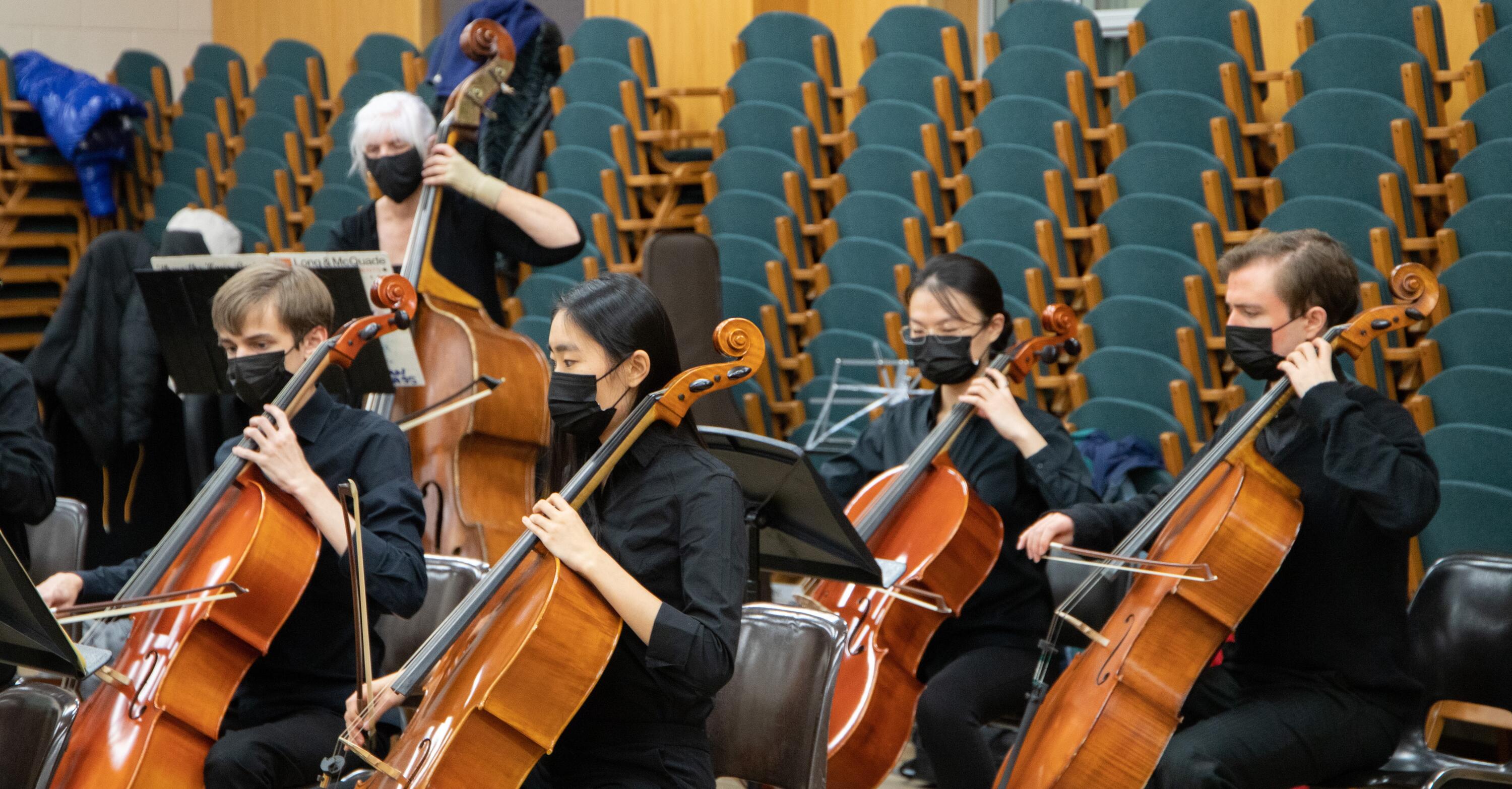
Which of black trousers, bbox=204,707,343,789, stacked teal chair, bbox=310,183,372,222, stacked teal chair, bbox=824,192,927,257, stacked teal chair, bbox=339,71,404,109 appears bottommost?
black trousers, bbox=204,707,343,789

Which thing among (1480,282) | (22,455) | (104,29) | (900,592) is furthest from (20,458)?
(104,29)

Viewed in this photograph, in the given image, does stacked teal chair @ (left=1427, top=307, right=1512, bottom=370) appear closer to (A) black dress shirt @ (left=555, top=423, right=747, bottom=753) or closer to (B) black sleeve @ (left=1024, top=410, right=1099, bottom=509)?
(B) black sleeve @ (left=1024, top=410, right=1099, bottom=509)

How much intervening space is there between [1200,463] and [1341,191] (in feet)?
5.45

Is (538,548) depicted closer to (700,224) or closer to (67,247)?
(700,224)

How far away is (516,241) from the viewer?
363 cm

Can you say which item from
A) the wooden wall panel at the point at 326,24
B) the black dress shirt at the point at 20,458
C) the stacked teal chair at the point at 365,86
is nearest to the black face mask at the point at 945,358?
the black dress shirt at the point at 20,458

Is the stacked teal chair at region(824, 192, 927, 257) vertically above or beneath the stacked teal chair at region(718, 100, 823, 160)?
beneath

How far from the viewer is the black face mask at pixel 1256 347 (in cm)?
229

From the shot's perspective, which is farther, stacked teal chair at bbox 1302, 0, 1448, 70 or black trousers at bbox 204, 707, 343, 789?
stacked teal chair at bbox 1302, 0, 1448, 70

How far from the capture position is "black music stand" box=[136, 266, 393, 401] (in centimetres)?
296

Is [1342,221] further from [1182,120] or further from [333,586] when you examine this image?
[333,586]

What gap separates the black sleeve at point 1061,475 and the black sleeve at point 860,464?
328 millimetres

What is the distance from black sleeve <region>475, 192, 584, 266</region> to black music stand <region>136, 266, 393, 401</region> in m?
0.66

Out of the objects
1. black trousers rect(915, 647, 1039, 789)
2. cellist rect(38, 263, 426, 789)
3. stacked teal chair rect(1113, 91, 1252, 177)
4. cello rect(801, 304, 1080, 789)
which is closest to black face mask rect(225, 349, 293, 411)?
cellist rect(38, 263, 426, 789)
